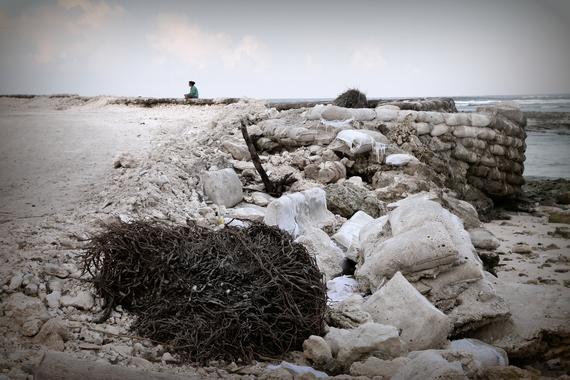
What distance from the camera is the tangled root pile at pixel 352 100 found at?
36.0ft

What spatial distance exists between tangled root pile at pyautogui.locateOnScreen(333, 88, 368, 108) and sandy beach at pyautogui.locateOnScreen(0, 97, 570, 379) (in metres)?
2.00

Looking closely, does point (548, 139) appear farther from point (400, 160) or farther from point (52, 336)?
point (52, 336)

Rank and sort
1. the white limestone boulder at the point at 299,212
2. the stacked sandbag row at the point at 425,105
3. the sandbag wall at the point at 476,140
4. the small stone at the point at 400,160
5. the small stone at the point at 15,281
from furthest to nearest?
the stacked sandbag row at the point at 425,105
the sandbag wall at the point at 476,140
the small stone at the point at 400,160
the white limestone boulder at the point at 299,212
the small stone at the point at 15,281

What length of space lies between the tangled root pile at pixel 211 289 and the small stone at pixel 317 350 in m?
0.13

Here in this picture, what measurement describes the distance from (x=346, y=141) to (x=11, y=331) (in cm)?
634

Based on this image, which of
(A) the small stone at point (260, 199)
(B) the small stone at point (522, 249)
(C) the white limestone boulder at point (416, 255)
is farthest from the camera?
(B) the small stone at point (522, 249)

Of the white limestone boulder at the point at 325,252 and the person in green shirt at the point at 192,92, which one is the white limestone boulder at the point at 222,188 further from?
the person in green shirt at the point at 192,92

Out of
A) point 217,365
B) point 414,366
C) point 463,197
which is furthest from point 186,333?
point 463,197

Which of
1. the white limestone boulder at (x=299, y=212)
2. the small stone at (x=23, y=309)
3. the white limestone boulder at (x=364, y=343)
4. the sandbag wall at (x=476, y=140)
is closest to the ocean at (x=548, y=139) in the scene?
the sandbag wall at (x=476, y=140)

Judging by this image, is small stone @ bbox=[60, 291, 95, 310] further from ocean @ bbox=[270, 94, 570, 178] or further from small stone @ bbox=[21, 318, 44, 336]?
ocean @ bbox=[270, 94, 570, 178]

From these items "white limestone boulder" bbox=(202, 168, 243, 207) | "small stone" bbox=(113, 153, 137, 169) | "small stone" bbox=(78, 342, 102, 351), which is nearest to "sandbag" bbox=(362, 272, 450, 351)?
"small stone" bbox=(78, 342, 102, 351)

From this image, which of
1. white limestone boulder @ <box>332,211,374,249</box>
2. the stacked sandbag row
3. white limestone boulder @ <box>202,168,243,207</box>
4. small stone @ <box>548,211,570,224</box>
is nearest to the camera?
white limestone boulder @ <box>332,211,374,249</box>

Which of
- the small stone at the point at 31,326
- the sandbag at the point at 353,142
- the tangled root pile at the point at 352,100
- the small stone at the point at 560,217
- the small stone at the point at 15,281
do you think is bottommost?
the small stone at the point at 560,217

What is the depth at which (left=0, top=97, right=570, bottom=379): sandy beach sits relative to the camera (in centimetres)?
284
